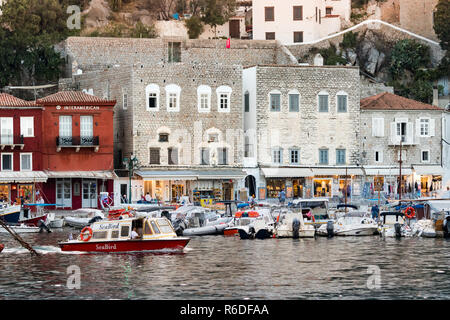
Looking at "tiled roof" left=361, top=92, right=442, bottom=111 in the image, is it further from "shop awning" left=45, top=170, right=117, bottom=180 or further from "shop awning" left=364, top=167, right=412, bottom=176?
"shop awning" left=45, top=170, right=117, bottom=180

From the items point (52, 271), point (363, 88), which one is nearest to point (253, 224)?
point (52, 271)

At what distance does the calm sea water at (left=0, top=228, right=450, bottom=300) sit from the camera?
42812mm

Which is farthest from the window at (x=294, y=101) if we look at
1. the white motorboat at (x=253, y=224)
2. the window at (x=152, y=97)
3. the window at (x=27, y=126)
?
the window at (x=27, y=126)

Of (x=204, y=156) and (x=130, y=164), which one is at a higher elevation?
(x=204, y=156)

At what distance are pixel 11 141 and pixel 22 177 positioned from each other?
3.15 m

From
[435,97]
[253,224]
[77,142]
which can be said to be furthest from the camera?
[435,97]

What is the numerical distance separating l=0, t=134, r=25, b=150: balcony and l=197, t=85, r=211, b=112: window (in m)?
13.9

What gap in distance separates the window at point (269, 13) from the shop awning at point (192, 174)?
27.6 meters

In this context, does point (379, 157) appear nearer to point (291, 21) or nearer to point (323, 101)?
point (323, 101)

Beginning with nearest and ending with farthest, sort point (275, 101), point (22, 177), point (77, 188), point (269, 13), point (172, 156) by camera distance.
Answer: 1. point (22, 177)
2. point (77, 188)
3. point (172, 156)
4. point (275, 101)
5. point (269, 13)

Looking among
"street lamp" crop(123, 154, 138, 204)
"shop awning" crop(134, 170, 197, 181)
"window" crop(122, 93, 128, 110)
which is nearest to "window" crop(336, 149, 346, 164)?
"shop awning" crop(134, 170, 197, 181)

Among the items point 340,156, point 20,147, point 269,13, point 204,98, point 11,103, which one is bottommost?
point 340,156

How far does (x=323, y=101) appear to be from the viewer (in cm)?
9038

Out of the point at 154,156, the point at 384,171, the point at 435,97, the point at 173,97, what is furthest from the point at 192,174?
the point at 435,97
